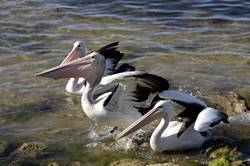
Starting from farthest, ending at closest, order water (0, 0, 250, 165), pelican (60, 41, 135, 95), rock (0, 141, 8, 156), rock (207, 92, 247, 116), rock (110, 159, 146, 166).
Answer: pelican (60, 41, 135, 95), water (0, 0, 250, 165), rock (207, 92, 247, 116), rock (0, 141, 8, 156), rock (110, 159, 146, 166)

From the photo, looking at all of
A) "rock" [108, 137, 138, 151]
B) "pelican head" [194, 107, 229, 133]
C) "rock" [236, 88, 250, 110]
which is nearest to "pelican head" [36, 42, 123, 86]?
"rock" [108, 137, 138, 151]

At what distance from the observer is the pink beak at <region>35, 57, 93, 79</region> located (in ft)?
18.7

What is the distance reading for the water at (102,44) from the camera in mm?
6426

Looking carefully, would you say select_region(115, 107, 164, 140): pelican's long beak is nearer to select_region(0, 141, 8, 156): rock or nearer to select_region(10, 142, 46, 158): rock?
select_region(10, 142, 46, 158): rock

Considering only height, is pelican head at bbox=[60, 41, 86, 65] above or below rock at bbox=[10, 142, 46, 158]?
above

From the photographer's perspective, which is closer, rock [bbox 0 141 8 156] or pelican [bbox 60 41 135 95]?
rock [bbox 0 141 8 156]

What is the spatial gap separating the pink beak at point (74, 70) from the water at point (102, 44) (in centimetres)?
63

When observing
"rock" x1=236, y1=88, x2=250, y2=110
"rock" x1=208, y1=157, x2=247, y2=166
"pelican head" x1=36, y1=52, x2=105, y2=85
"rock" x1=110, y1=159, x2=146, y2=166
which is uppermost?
"pelican head" x1=36, y1=52, x2=105, y2=85

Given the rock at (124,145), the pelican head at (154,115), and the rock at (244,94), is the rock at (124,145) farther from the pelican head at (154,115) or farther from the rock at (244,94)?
the rock at (244,94)

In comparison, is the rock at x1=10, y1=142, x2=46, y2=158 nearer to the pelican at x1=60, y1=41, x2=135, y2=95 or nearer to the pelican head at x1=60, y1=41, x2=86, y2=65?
the pelican at x1=60, y1=41, x2=135, y2=95

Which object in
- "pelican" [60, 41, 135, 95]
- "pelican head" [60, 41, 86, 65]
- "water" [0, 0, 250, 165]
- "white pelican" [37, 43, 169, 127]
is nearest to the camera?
"white pelican" [37, 43, 169, 127]

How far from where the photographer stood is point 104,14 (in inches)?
440

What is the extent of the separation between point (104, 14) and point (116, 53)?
4716mm

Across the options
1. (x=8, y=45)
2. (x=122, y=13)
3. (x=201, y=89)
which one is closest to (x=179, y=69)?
(x=201, y=89)
